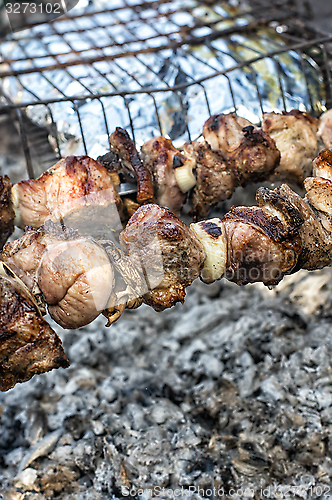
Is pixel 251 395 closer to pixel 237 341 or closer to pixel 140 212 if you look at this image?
pixel 237 341

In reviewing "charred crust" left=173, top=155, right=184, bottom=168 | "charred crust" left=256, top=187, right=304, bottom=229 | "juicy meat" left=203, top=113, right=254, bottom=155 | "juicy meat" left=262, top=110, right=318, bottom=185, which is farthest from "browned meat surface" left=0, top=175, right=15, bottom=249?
"juicy meat" left=262, top=110, right=318, bottom=185

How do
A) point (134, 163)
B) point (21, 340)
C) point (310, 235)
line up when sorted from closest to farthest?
point (21, 340) → point (310, 235) → point (134, 163)

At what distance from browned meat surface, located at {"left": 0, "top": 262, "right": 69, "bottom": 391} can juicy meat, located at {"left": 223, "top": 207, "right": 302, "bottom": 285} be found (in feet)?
2.65

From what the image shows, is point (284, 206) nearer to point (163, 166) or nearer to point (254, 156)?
point (254, 156)

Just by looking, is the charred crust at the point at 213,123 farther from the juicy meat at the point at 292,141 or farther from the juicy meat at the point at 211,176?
the juicy meat at the point at 292,141

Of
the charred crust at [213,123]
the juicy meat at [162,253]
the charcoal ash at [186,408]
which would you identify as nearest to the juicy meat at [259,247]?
the juicy meat at [162,253]

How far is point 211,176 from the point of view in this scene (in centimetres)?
234

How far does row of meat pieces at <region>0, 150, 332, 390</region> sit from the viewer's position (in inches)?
60.7

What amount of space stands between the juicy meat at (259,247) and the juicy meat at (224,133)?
0.61 meters

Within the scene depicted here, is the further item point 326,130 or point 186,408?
point 186,408

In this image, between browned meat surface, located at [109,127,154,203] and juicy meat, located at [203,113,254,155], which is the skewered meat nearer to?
juicy meat, located at [203,113,254,155]

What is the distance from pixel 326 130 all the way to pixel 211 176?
78 centimetres

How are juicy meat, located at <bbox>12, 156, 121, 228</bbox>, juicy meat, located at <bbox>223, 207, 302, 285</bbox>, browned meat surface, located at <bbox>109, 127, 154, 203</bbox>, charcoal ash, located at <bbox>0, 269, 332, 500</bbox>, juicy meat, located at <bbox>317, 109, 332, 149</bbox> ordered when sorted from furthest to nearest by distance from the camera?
juicy meat, located at <bbox>317, 109, 332, 149</bbox> < charcoal ash, located at <bbox>0, 269, 332, 500</bbox> < browned meat surface, located at <bbox>109, 127, 154, 203</bbox> < juicy meat, located at <bbox>12, 156, 121, 228</bbox> < juicy meat, located at <bbox>223, 207, 302, 285</bbox>

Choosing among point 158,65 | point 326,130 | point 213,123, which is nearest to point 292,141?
point 326,130
